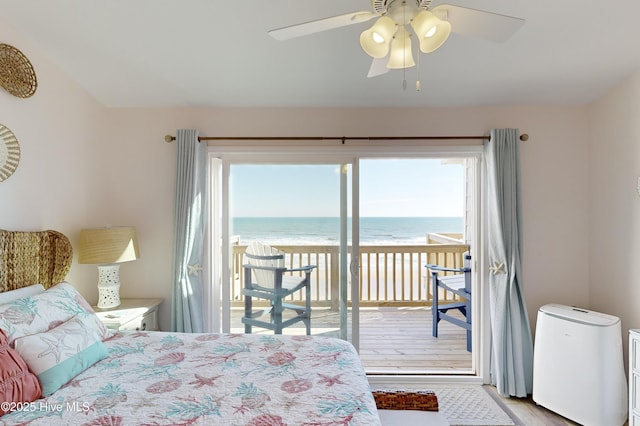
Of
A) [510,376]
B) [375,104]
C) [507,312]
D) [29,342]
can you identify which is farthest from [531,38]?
[29,342]

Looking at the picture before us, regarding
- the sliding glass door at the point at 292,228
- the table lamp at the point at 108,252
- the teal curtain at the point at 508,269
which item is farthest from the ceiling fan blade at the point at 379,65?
the table lamp at the point at 108,252

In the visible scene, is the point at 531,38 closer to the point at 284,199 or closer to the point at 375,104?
the point at 375,104

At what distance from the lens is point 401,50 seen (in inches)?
52.6

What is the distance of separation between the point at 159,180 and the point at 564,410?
141 inches

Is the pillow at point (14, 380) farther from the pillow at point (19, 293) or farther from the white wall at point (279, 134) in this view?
the white wall at point (279, 134)

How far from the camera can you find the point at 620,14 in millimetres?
1847

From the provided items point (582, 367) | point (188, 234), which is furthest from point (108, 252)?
point (582, 367)

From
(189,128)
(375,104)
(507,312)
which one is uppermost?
(375,104)

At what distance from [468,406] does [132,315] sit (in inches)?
103

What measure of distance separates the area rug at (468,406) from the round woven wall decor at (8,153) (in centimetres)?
304

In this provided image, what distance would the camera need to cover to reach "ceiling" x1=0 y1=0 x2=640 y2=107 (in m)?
1.86

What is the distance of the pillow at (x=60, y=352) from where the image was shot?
1365mm

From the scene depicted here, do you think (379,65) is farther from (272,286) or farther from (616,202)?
(616,202)

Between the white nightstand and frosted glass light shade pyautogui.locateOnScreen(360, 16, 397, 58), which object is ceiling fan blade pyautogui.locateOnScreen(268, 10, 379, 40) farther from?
the white nightstand
